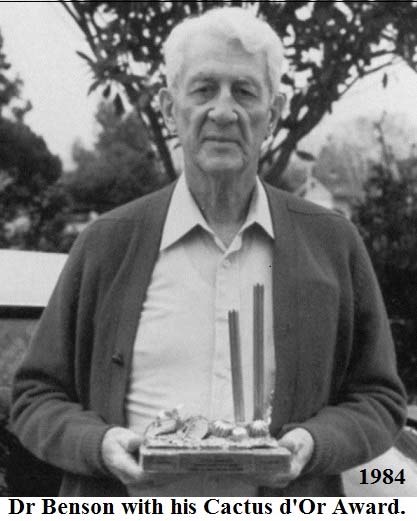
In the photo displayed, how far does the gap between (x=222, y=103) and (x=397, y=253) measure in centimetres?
309

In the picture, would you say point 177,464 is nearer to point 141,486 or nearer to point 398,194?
point 141,486

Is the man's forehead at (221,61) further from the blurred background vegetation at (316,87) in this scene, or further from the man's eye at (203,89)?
the blurred background vegetation at (316,87)

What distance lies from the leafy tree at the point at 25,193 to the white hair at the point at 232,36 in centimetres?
533

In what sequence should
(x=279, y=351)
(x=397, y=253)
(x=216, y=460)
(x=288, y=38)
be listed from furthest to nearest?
1. (x=397, y=253)
2. (x=288, y=38)
3. (x=279, y=351)
4. (x=216, y=460)

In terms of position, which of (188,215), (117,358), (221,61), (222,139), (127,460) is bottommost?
(127,460)

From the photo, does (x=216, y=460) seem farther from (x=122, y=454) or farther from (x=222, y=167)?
(x=222, y=167)

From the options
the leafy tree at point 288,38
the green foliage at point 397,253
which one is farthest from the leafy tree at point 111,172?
the leafy tree at point 288,38

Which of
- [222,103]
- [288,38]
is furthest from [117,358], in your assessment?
[288,38]

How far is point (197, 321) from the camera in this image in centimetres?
182

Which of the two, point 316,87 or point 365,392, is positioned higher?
point 316,87

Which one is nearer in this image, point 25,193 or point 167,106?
point 167,106

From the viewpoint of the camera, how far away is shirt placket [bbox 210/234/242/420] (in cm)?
177

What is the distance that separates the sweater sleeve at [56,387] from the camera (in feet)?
5.88

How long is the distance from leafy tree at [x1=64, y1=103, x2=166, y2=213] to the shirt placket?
848 cm
